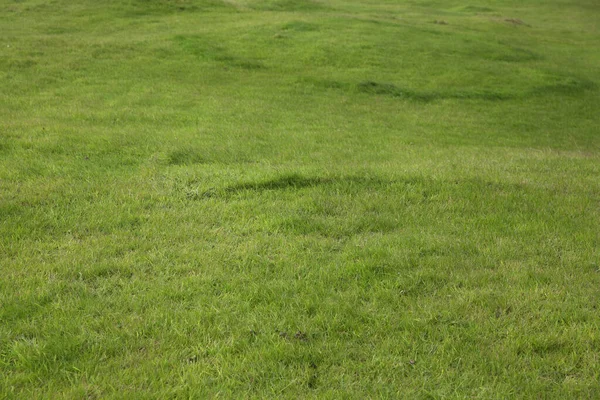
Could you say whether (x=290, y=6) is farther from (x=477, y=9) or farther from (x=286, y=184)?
(x=286, y=184)

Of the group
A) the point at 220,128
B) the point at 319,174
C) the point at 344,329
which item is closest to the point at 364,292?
the point at 344,329

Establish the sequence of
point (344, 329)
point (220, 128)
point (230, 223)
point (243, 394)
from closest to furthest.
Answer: point (243, 394)
point (344, 329)
point (230, 223)
point (220, 128)

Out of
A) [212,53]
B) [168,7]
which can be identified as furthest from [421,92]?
[168,7]

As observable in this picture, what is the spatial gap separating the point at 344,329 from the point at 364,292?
2.17 ft

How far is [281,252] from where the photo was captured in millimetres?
6324

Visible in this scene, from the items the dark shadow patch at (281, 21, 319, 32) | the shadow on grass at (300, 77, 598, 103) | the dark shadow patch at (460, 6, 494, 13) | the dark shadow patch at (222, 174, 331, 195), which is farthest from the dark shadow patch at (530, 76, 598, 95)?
the dark shadow patch at (460, 6, 494, 13)

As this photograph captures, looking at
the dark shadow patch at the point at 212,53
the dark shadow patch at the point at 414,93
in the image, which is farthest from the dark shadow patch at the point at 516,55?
the dark shadow patch at the point at 212,53

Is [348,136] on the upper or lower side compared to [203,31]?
lower

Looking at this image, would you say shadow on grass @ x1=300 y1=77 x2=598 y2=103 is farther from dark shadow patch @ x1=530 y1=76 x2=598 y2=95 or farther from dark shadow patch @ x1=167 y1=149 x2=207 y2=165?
dark shadow patch @ x1=167 y1=149 x2=207 y2=165

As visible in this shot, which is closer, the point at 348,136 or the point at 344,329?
the point at 344,329

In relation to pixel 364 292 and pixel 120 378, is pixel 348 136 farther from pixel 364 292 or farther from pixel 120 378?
pixel 120 378

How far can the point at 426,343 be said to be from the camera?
15.5 ft

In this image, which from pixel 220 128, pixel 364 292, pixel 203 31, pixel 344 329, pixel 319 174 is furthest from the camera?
pixel 203 31

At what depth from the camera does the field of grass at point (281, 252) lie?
4379 millimetres
